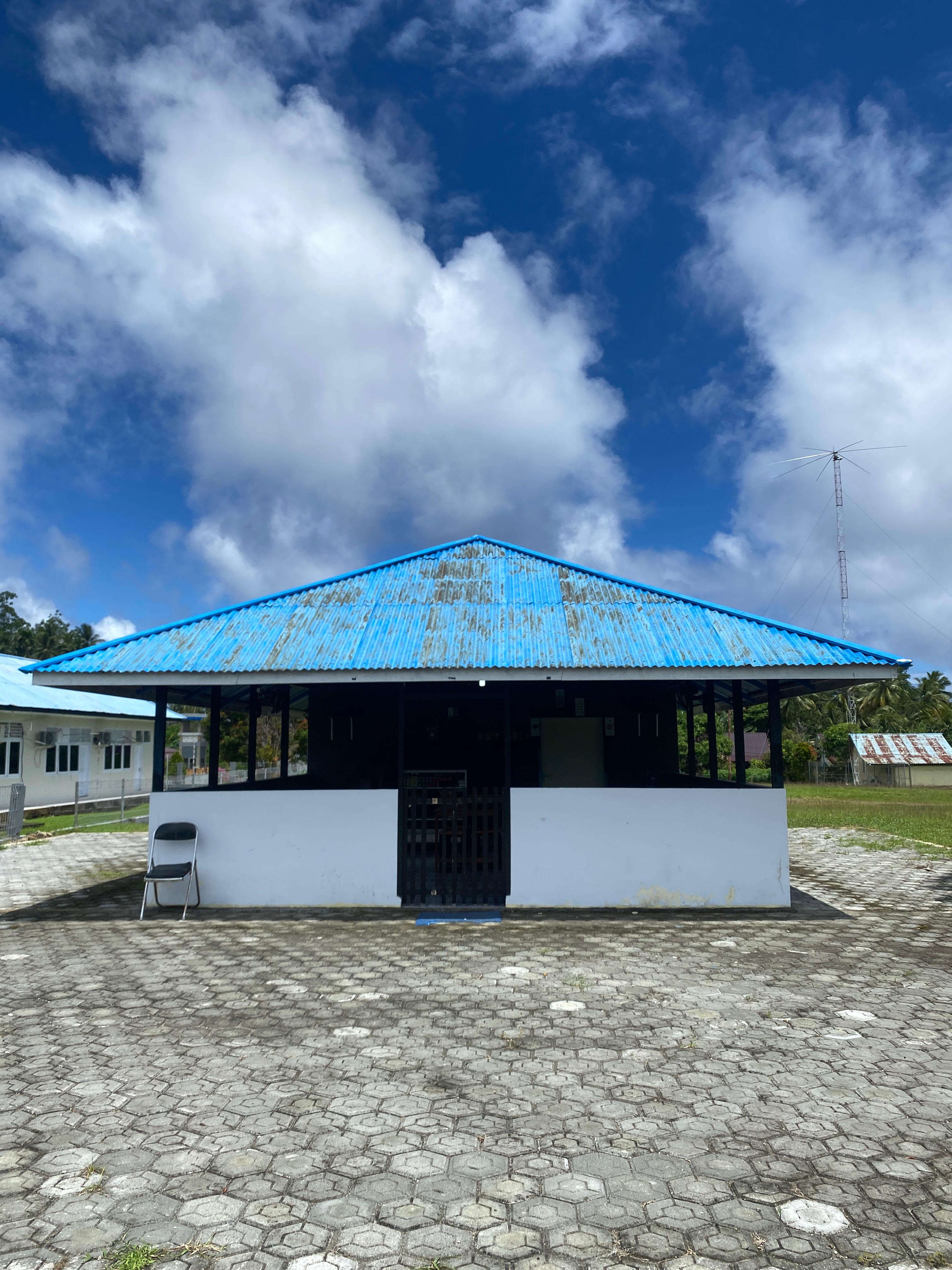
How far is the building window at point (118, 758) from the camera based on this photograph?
96.6ft

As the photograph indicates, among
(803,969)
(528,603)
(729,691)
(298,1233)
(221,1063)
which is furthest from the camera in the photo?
(729,691)

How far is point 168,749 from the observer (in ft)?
160

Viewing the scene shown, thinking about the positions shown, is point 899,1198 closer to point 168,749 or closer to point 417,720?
point 417,720

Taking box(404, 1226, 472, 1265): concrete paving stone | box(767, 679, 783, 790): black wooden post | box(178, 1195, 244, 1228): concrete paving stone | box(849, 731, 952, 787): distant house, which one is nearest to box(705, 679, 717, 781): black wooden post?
box(767, 679, 783, 790): black wooden post

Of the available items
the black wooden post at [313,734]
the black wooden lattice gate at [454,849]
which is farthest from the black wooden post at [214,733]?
the black wooden lattice gate at [454,849]

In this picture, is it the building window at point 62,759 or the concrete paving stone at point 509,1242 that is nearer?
the concrete paving stone at point 509,1242

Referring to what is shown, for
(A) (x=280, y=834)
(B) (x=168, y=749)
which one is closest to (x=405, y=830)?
(A) (x=280, y=834)

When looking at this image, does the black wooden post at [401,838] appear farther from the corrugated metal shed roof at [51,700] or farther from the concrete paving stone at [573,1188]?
the corrugated metal shed roof at [51,700]

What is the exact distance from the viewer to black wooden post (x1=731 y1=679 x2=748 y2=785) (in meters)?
10.9

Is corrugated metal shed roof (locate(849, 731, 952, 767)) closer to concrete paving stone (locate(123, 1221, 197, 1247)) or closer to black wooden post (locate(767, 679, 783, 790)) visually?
black wooden post (locate(767, 679, 783, 790))

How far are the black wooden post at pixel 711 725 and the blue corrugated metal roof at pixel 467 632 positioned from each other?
2356mm

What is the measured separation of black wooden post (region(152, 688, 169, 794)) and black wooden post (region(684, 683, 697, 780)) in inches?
350

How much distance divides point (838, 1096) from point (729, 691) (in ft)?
32.6

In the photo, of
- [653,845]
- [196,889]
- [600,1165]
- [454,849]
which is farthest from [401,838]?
[600,1165]
